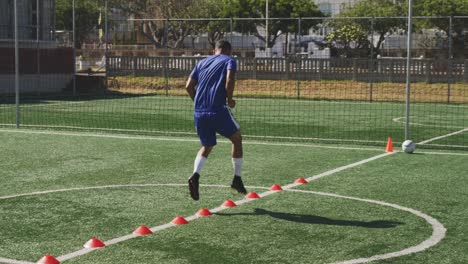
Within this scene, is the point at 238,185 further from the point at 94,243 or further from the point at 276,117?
the point at 276,117

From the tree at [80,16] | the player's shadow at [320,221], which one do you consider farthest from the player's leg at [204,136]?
the tree at [80,16]

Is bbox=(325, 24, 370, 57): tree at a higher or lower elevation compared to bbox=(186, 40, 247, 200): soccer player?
higher

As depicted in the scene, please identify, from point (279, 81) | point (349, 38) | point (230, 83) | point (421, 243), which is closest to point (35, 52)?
point (279, 81)

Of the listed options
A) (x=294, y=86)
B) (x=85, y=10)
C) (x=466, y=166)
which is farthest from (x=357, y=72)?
(x=85, y=10)

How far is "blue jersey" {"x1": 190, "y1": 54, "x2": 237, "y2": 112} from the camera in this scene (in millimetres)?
10766

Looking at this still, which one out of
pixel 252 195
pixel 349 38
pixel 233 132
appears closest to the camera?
pixel 233 132

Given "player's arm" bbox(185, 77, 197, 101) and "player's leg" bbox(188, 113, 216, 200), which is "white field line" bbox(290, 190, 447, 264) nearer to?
"player's leg" bbox(188, 113, 216, 200)

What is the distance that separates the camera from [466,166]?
47.6 feet

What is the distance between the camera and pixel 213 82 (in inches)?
425

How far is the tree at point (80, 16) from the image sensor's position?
3184 inches

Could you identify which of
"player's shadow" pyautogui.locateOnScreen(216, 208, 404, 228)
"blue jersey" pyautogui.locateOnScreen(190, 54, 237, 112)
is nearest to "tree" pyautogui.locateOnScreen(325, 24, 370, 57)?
"blue jersey" pyautogui.locateOnScreen(190, 54, 237, 112)

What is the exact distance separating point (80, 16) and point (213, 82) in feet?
242

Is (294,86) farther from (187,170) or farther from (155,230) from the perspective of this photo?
(155,230)

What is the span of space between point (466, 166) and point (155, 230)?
7287 mm
